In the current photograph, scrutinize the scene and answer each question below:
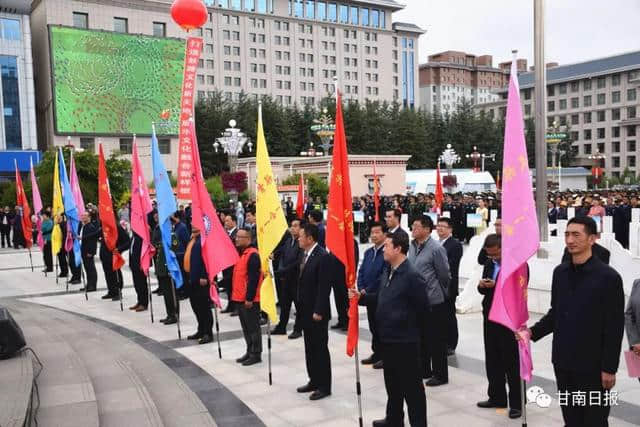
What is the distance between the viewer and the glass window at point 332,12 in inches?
3386

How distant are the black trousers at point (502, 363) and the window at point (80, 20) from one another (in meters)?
51.7

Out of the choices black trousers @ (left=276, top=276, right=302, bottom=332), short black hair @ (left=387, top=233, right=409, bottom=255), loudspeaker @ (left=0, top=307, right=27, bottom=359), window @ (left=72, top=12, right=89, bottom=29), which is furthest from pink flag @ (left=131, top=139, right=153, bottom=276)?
window @ (left=72, top=12, right=89, bottom=29)

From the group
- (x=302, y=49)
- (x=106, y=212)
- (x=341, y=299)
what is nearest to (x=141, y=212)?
(x=106, y=212)

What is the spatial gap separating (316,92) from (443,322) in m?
81.3

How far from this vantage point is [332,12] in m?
86.3

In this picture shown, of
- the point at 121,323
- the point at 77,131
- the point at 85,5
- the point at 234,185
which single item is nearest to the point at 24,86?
the point at 77,131

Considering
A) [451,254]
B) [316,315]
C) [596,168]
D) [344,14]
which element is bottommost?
[316,315]

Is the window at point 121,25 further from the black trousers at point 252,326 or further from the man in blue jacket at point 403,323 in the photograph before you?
the man in blue jacket at point 403,323

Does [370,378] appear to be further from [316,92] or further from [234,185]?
[316,92]

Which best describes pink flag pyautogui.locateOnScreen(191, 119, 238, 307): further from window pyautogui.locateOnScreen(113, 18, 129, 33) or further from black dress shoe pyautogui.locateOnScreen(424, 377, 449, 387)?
window pyautogui.locateOnScreen(113, 18, 129, 33)

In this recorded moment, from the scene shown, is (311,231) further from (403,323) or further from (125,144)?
(125,144)

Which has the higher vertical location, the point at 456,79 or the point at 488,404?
the point at 456,79

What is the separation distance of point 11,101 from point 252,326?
4555 centimetres

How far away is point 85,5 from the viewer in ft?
162
